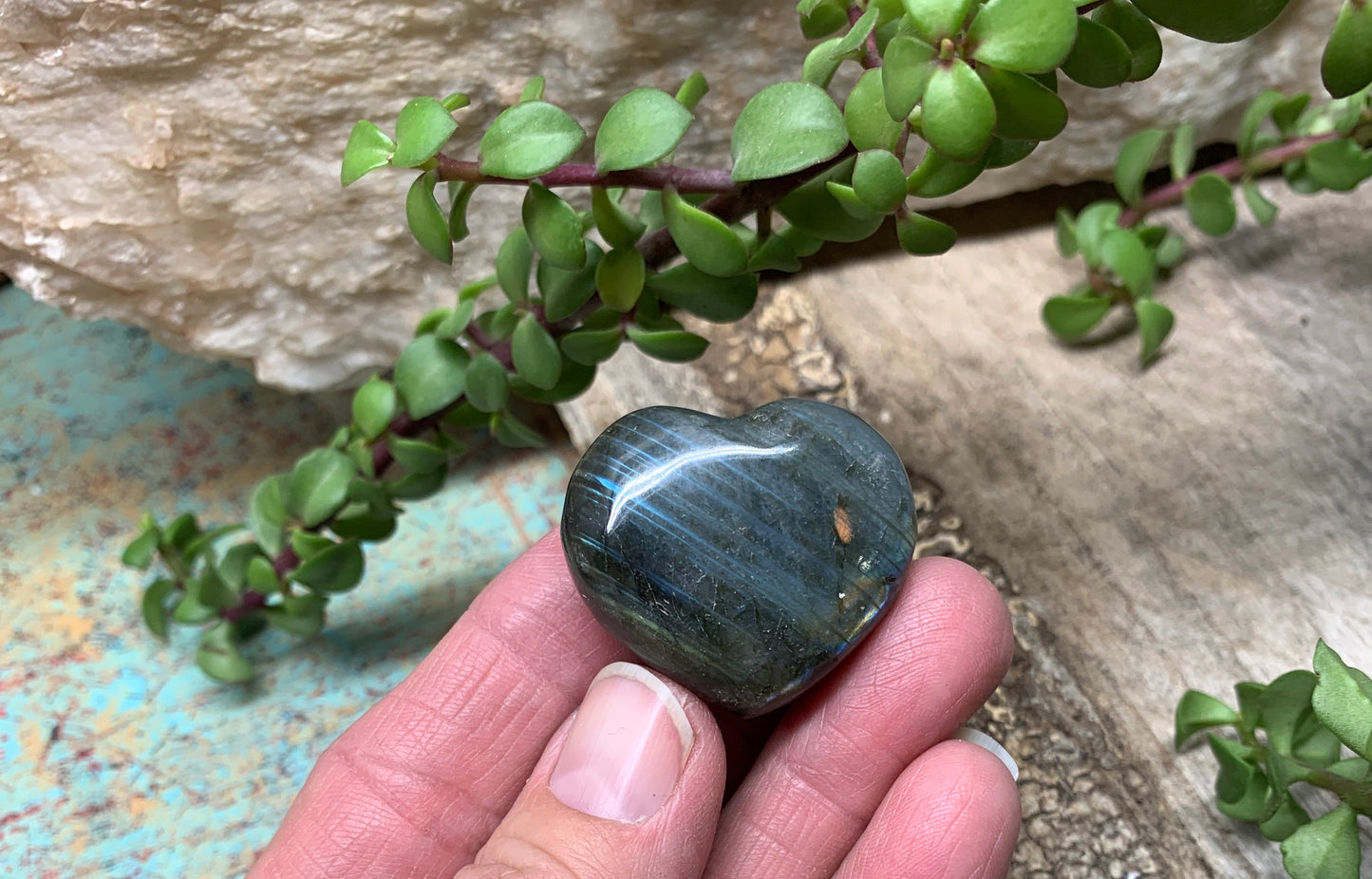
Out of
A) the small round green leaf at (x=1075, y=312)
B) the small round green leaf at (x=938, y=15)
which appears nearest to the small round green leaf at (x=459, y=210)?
the small round green leaf at (x=938, y=15)

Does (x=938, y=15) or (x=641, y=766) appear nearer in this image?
(x=938, y=15)

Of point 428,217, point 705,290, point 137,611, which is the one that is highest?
point 428,217

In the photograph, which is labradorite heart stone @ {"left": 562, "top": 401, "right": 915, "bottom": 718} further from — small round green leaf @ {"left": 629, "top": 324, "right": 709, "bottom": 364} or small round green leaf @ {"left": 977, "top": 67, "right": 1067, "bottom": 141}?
small round green leaf @ {"left": 977, "top": 67, "right": 1067, "bottom": 141}

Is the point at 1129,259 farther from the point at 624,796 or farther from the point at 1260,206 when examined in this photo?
the point at 624,796

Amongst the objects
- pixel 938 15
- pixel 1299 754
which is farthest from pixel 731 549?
pixel 1299 754

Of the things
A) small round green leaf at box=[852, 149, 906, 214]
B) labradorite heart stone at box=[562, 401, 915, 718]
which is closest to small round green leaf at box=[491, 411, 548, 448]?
labradorite heart stone at box=[562, 401, 915, 718]

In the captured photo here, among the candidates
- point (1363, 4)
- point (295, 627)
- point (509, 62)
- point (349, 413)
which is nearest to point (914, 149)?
point (509, 62)
